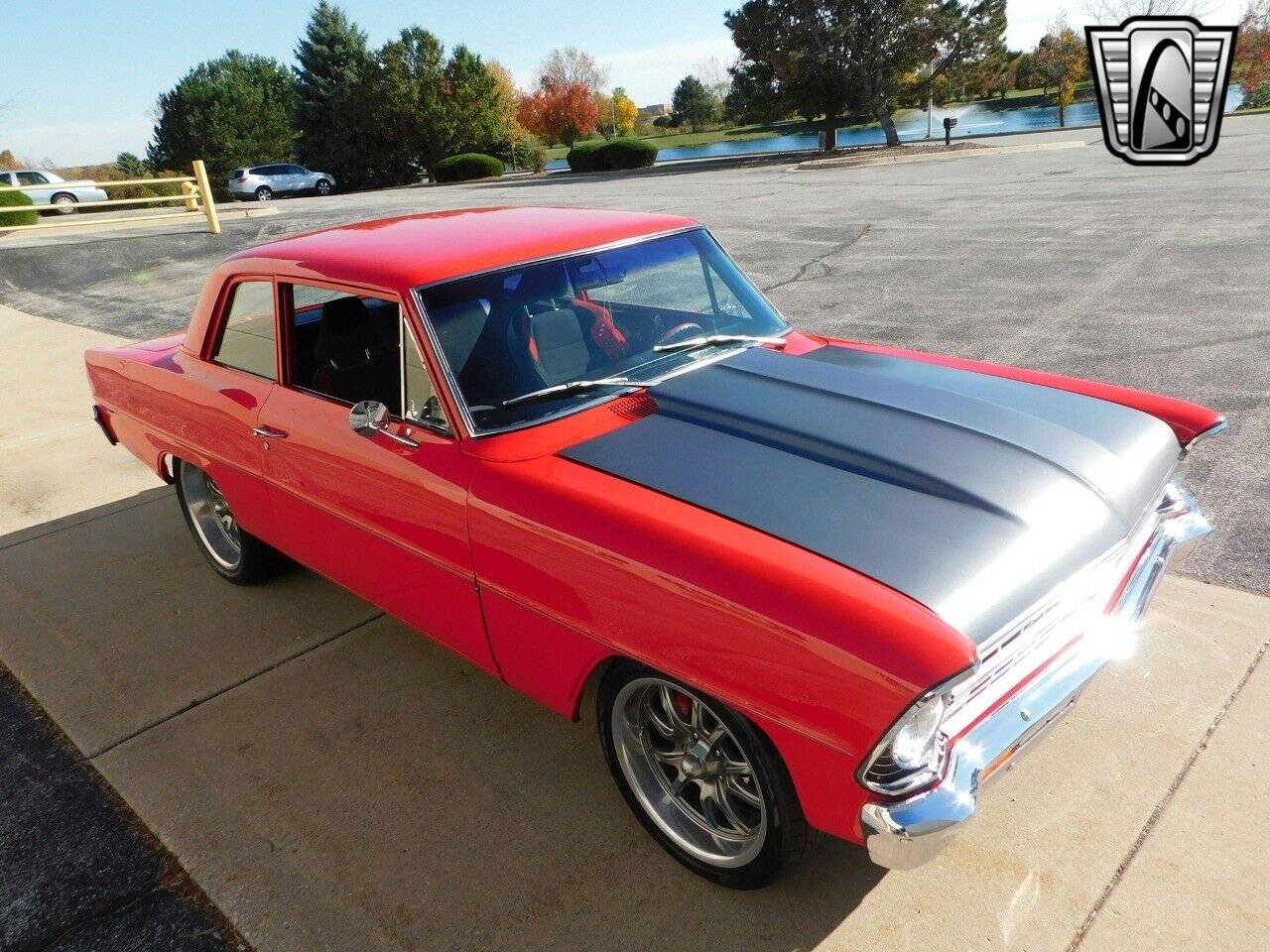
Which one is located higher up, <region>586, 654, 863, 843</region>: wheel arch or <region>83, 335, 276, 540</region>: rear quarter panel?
<region>83, 335, 276, 540</region>: rear quarter panel

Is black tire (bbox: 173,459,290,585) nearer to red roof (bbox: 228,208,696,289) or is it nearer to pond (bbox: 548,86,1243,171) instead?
red roof (bbox: 228,208,696,289)

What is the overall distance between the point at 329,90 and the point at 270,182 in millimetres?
16642

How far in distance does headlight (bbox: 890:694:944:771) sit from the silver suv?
34.7 m

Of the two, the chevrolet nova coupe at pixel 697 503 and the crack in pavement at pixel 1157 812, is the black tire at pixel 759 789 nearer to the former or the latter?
the chevrolet nova coupe at pixel 697 503

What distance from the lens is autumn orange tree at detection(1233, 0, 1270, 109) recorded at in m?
39.0

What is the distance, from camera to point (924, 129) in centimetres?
4475

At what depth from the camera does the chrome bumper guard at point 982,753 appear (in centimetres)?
199

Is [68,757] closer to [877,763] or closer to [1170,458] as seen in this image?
[877,763]

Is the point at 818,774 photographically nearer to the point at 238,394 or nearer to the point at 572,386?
the point at 572,386

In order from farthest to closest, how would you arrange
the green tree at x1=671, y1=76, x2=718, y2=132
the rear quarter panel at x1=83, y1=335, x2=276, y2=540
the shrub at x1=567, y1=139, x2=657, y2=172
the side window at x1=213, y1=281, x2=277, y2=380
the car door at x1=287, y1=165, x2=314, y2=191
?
the green tree at x1=671, y1=76, x2=718, y2=132, the shrub at x1=567, y1=139, x2=657, y2=172, the car door at x1=287, y1=165, x2=314, y2=191, the rear quarter panel at x1=83, y1=335, x2=276, y2=540, the side window at x1=213, y1=281, x2=277, y2=380

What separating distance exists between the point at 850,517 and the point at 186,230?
2081 centimetres

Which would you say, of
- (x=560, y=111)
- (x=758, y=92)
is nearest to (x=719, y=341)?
(x=758, y=92)

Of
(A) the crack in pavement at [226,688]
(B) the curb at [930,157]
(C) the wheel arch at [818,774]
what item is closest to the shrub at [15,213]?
(B) the curb at [930,157]

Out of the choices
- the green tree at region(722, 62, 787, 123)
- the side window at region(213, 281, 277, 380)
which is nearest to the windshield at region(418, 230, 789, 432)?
the side window at region(213, 281, 277, 380)
